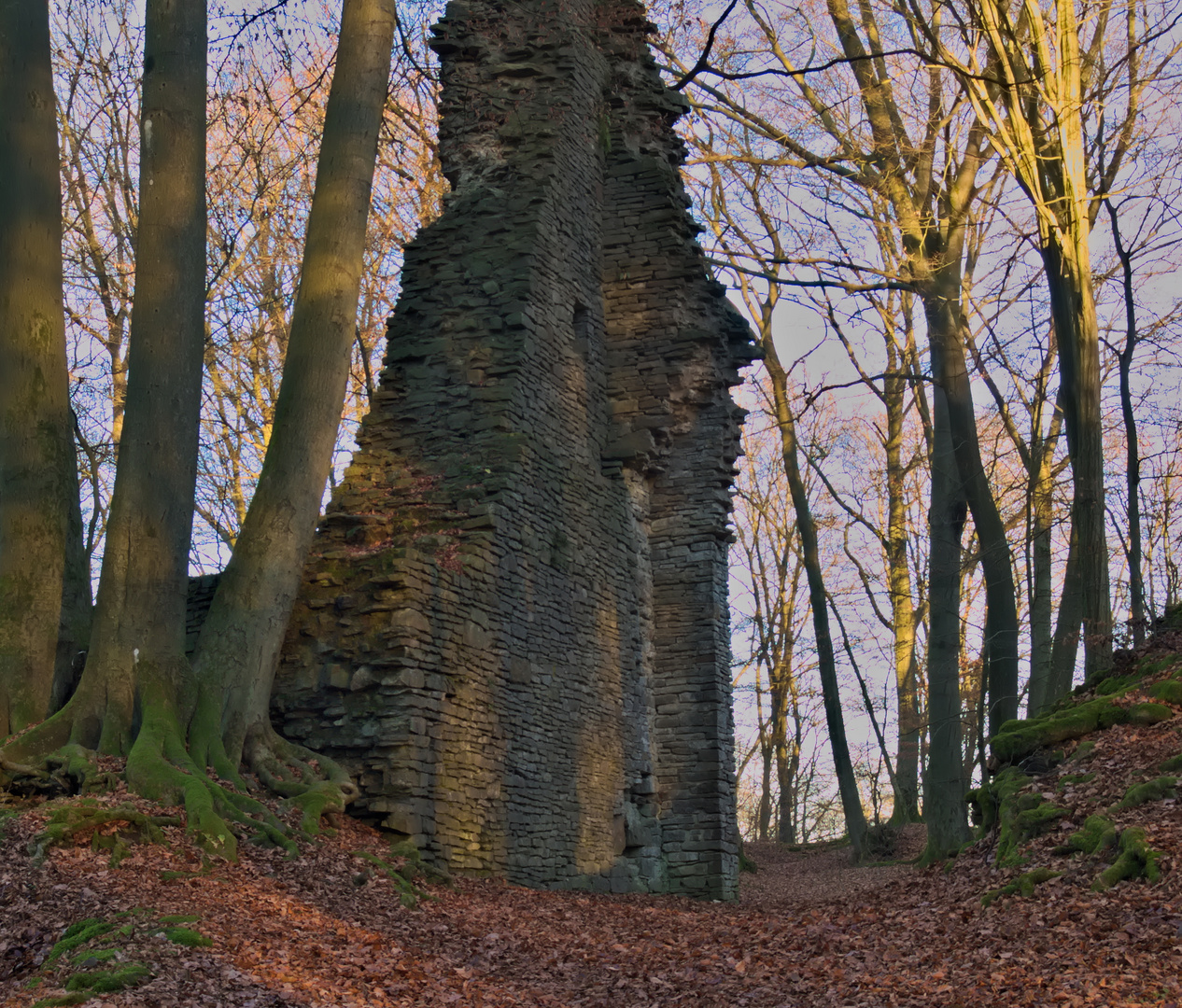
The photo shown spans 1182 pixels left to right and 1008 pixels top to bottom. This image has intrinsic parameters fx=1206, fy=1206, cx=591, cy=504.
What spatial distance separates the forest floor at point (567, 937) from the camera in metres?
5.59

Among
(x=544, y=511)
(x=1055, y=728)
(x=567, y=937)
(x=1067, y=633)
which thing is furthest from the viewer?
(x=544, y=511)

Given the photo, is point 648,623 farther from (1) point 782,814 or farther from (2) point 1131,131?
(1) point 782,814

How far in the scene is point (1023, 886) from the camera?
24.3 feet

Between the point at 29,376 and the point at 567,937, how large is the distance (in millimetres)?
5576

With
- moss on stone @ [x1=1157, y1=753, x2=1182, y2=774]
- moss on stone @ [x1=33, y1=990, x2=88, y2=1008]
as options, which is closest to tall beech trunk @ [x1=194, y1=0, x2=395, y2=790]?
moss on stone @ [x1=33, y1=990, x2=88, y2=1008]

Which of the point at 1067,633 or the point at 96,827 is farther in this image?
the point at 1067,633

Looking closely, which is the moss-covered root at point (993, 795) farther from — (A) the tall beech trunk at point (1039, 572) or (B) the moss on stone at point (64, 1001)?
(B) the moss on stone at point (64, 1001)

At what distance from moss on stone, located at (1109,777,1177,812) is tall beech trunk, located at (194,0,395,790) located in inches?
242

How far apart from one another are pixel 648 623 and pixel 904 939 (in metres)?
8.17

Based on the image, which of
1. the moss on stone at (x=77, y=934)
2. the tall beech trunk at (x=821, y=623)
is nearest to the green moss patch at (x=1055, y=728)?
the moss on stone at (x=77, y=934)

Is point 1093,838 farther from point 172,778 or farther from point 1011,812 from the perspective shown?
point 172,778

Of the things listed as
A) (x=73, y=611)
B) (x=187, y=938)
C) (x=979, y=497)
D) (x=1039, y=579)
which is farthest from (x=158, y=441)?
(x=1039, y=579)

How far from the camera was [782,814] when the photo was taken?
30.5 m

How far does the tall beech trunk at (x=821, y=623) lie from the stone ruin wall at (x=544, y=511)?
5.44m
